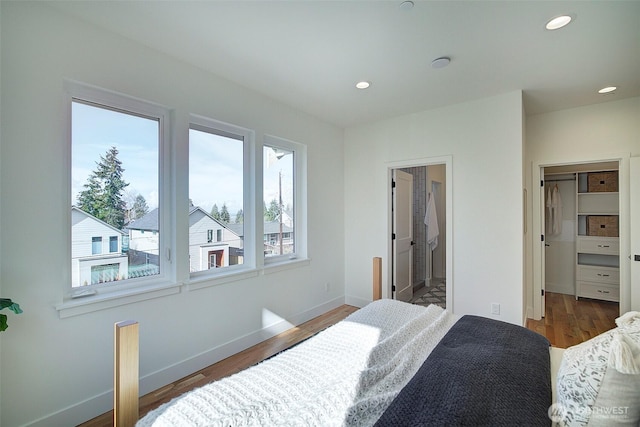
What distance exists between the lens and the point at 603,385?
3.19 ft

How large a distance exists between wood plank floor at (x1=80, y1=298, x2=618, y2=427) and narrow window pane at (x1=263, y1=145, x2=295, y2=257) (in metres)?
0.97

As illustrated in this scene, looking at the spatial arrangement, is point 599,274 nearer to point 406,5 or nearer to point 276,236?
point 276,236

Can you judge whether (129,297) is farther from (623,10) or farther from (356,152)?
(623,10)

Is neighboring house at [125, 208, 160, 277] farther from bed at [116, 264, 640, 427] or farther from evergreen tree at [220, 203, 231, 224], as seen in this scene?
bed at [116, 264, 640, 427]

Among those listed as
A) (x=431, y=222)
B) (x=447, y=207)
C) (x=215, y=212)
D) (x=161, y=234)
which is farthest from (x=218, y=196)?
(x=431, y=222)

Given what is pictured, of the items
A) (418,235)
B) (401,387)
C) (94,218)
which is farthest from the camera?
(418,235)

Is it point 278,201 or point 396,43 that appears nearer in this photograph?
point 396,43

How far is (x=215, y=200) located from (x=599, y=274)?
559 centimetres

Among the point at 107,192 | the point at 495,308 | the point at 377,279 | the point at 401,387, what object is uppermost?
the point at 107,192

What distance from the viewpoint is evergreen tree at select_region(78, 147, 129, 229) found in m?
2.02

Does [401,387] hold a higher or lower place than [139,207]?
lower

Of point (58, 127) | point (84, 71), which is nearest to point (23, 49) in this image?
point (84, 71)

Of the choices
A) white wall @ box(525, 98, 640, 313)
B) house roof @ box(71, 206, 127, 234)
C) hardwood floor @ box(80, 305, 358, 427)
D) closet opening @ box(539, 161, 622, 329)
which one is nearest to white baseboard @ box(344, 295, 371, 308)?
hardwood floor @ box(80, 305, 358, 427)

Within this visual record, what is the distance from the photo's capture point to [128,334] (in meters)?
1.32
